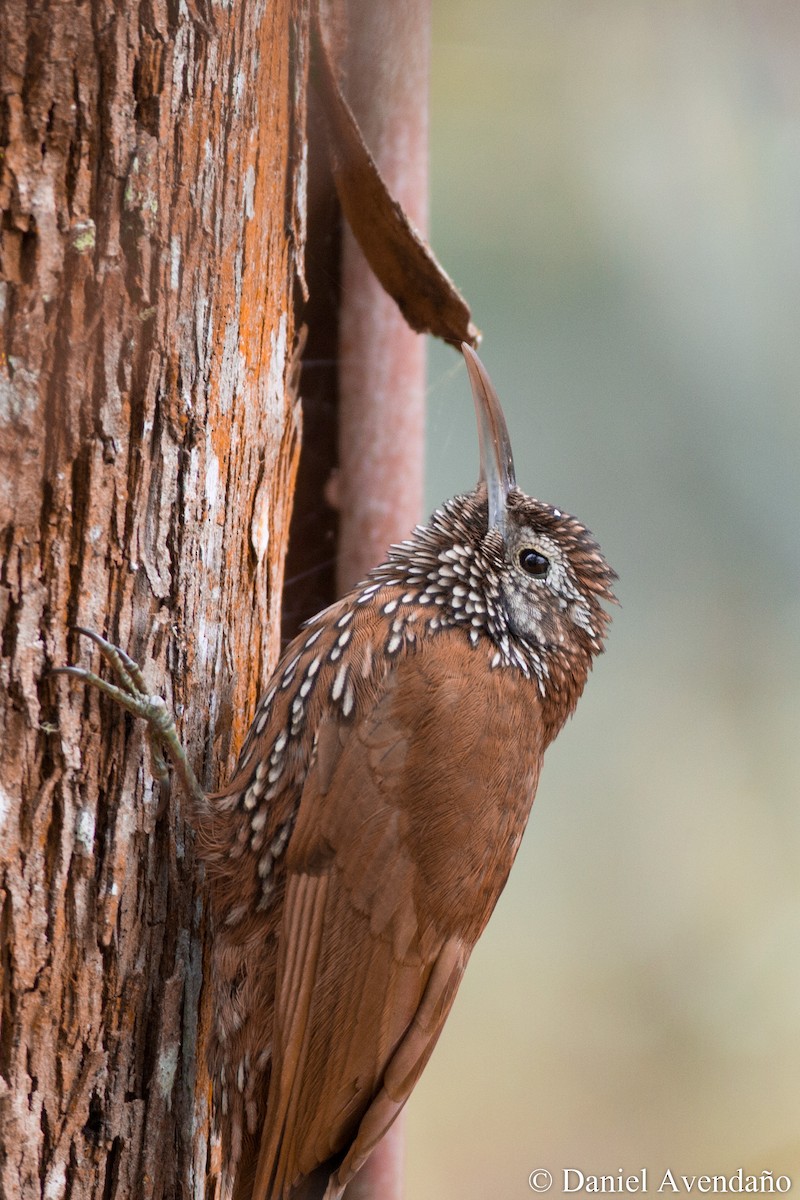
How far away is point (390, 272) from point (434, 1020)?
1.65m

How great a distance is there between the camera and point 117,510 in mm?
1804

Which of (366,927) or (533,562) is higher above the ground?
(533,562)

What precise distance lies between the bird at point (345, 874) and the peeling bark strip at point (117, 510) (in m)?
0.09

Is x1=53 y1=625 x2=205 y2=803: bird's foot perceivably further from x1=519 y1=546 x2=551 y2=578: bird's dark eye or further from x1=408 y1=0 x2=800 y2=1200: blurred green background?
x1=408 y1=0 x2=800 y2=1200: blurred green background

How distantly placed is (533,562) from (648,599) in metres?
2.19

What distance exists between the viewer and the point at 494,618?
7.97 feet

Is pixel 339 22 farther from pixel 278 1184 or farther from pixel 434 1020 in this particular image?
pixel 278 1184

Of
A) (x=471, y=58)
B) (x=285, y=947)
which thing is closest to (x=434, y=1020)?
(x=285, y=947)

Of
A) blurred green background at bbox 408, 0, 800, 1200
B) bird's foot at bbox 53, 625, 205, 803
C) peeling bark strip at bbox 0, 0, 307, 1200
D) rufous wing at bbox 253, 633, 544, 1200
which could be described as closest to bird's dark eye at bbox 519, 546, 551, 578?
rufous wing at bbox 253, 633, 544, 1200

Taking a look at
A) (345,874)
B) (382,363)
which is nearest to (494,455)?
(382,363)

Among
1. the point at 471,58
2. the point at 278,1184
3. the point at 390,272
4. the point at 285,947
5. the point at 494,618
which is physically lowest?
the point at 278,1184

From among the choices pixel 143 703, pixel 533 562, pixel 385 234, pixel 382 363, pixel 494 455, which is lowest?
pixel 143 703

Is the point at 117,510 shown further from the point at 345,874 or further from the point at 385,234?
the point at 385,234

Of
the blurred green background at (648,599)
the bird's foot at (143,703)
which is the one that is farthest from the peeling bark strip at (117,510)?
the blurred green background at (648,599)
